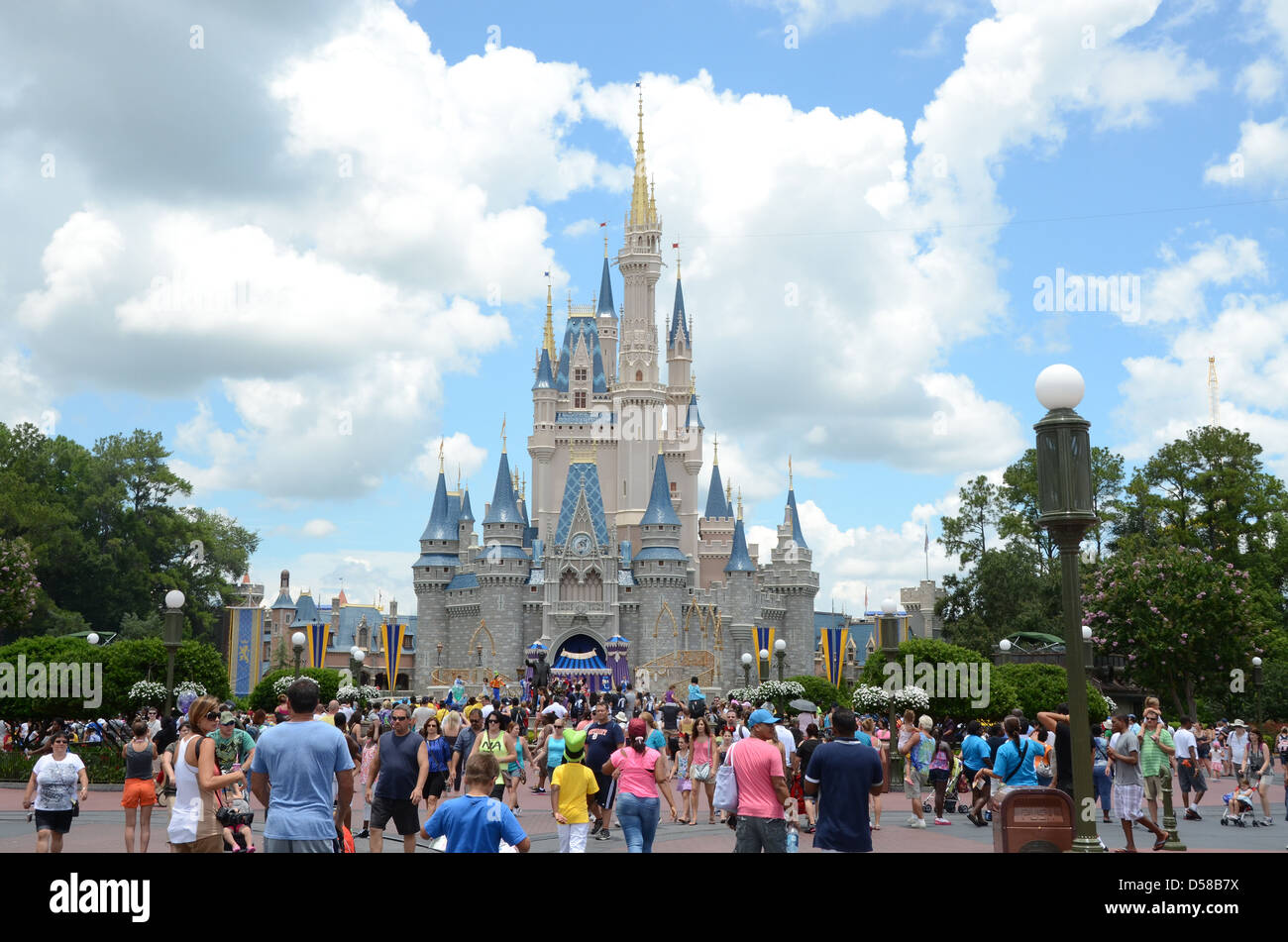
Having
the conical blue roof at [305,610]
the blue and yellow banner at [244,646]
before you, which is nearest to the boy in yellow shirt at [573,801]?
the blue and yellow banner at [244,646]

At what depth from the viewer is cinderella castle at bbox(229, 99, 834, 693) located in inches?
2655

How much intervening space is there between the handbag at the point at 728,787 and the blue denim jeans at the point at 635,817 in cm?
67

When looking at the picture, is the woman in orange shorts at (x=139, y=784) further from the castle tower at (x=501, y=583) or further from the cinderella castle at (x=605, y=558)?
the castle tower at (x=501, y=583)

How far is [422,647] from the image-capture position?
7062cm

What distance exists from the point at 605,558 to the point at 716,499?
1387 cm

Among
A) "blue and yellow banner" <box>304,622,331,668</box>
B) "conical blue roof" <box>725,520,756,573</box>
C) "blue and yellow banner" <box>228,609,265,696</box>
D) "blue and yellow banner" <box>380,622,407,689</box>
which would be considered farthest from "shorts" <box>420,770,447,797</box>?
"conical blue roof" <box>725,520,756,573</box>

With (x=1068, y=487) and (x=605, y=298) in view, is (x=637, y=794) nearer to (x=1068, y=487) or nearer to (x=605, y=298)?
A: (x=1068, y=487)

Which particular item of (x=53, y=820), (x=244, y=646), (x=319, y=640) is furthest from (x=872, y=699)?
(x=244, y=646)

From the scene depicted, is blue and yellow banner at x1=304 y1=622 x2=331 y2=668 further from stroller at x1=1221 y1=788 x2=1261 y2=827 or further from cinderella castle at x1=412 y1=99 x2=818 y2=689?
stroller at x1=1221 y1=788 x2=1261 y2=827

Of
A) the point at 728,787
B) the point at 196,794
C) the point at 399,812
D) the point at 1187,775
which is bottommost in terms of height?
the point at 1187,775

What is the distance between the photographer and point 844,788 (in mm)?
9008

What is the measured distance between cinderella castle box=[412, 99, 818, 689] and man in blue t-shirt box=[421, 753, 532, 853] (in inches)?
1972
